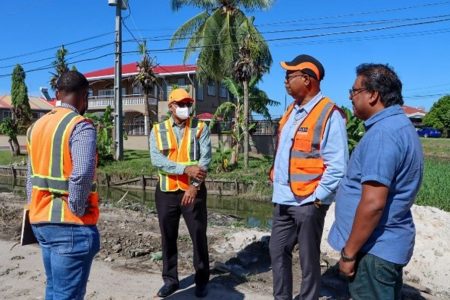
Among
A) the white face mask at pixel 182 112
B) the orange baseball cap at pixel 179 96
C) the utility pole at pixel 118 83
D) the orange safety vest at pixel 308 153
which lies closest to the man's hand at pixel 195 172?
the white face mask at pixel 182 112

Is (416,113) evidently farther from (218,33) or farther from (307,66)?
(307,66)

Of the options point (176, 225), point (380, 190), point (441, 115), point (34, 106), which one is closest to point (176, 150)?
point (176, 225)

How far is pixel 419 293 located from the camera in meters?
4.73

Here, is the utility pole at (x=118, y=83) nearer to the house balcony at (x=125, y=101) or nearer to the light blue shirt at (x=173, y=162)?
the house balcony at (x=125, y=101)

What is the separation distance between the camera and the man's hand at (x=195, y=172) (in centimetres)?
448

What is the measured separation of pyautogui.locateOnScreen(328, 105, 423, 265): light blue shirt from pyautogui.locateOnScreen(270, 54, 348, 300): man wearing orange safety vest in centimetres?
88

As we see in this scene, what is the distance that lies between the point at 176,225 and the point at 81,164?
1957 millimetres

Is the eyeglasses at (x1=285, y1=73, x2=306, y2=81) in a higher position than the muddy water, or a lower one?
higher

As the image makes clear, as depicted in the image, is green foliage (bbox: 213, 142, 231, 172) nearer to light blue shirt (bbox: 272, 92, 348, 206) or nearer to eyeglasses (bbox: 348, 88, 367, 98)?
light blue shirt (bbox: 272, 92, 348, 206)

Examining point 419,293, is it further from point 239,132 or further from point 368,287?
point 239,132

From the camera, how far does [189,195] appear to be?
14.8 feet

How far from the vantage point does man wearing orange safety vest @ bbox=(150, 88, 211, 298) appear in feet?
15.1

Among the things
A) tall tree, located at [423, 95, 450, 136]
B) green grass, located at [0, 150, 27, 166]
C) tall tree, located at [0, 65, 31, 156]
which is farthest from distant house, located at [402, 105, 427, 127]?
green grass, located at [0, 150, 27, 166]

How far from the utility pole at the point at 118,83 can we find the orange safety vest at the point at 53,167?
23631 mm
